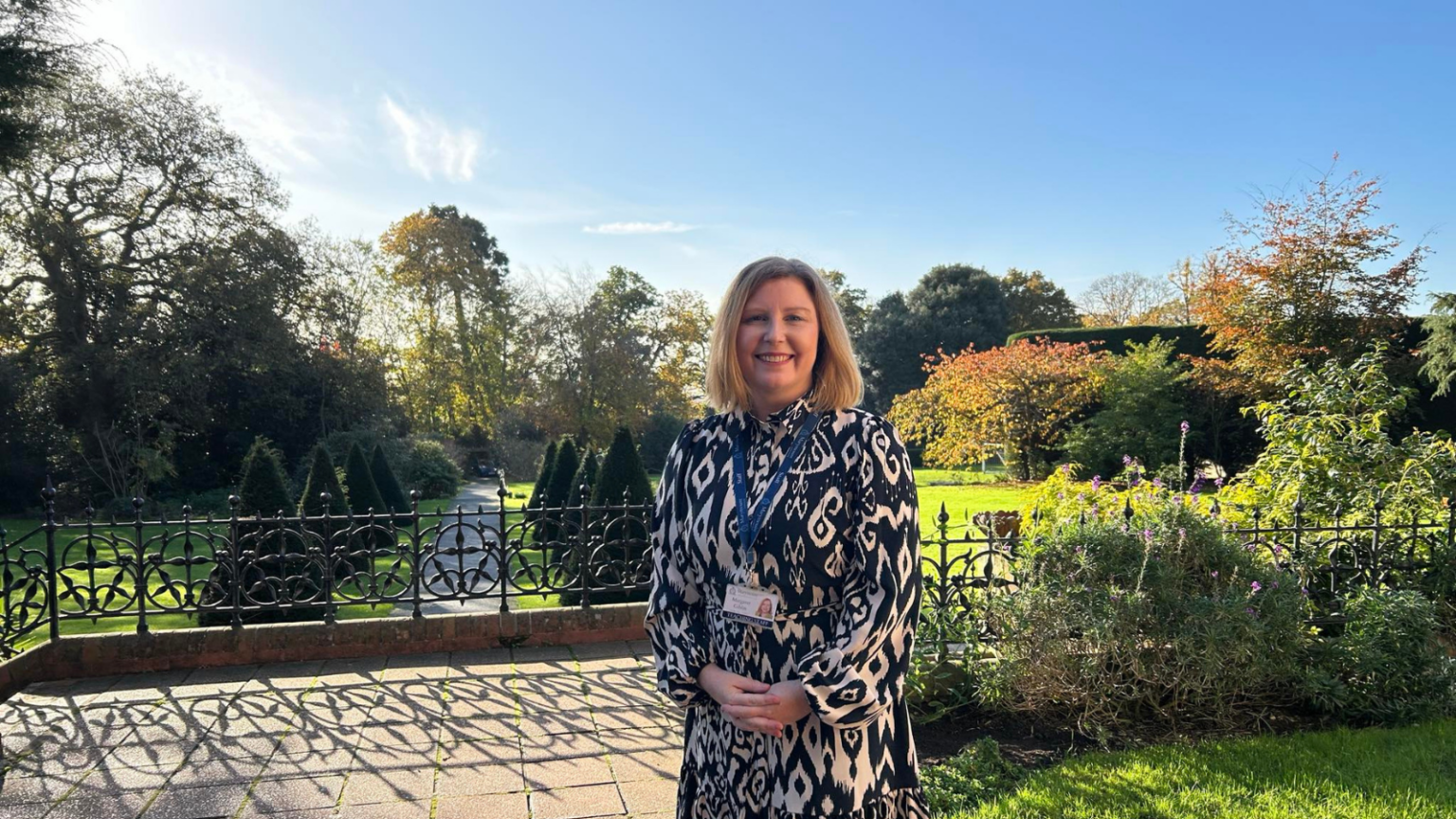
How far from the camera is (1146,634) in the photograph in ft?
12.4

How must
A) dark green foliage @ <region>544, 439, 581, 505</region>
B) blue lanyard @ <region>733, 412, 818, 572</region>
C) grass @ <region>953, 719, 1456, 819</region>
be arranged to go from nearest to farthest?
blue lanyard @ <region>733, 412, 818, 572</region>, grass @ <region>953, 719, 1456, 819</region>, dark green foliage @ <region>544, 439, 581, 505</region>

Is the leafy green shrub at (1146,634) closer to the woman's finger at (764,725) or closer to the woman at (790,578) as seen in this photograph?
the woman at (790,578)

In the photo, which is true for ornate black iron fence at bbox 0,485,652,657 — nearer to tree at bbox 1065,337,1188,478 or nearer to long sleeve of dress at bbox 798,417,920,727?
long sleeve of dress at bbox 798,417,920,727

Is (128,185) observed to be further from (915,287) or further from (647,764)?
(915,287)

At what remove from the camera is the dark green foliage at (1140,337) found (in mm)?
17641

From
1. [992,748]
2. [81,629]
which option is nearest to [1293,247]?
[992,748]

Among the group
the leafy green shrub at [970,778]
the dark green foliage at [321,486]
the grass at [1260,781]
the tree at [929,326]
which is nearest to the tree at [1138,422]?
the grass at [1260,781]

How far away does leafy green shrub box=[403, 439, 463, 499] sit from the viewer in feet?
66.5

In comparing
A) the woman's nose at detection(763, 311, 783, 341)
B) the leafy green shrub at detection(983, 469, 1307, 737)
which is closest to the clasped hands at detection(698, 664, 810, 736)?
the woman's nose at detection(763, 311, 783, 341)

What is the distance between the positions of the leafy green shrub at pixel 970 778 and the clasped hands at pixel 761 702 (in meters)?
1.79

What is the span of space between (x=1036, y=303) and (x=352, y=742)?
34.5 metres

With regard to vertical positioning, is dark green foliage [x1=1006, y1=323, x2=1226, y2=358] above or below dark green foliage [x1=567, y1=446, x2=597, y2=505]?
above

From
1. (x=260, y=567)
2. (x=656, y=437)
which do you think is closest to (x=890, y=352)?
(x=656, y=437)

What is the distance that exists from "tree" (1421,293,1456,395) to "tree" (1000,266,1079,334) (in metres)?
21.6
